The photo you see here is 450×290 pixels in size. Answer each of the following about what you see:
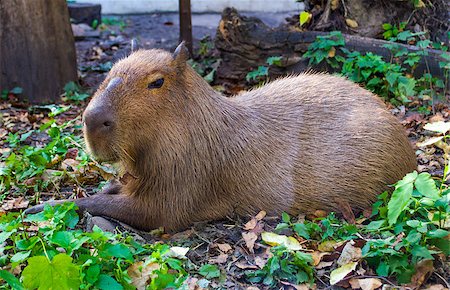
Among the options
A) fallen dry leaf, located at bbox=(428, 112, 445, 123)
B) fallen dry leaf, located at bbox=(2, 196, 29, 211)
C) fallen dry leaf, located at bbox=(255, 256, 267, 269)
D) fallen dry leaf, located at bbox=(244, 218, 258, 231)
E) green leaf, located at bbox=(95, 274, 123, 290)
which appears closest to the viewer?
green leaf, located at bbox=(95, 274, 123, 290)

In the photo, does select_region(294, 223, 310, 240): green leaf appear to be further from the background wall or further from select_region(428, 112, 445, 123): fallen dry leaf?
the background wall

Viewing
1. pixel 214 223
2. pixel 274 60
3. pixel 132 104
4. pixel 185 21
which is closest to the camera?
pixel 132 104

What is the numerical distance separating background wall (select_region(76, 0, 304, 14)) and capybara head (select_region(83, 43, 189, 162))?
839cm

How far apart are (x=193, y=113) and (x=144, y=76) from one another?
365 millimetres

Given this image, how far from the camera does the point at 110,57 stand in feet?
27.4

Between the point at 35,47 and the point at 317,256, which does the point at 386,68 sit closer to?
the point at 317,256

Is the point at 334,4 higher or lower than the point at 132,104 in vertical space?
higher

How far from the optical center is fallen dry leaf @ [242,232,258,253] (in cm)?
340

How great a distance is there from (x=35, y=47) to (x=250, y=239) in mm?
3855

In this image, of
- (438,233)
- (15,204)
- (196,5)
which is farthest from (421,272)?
(196,5)

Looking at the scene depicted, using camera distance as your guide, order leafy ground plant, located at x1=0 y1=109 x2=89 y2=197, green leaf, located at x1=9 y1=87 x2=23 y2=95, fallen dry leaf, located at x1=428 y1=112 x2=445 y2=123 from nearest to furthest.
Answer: leafy ground plant, located at x1=0 y1=109 x2=89 y2=197, fallen dry leaf, located at x1=428 y1=112 x2=445 y2=123, green leaf, located at x1=9 y1=87 x2=23 y2=95

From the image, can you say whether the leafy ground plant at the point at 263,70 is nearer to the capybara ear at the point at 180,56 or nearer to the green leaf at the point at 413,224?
the capybara ear at the point at 180,56

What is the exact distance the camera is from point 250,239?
347 cm

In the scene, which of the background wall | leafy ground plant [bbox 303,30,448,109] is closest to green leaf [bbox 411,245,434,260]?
leafy ground plant [bbox 303,30,448,109]
